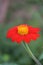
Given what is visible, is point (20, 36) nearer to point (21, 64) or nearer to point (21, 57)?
point (21, 64)

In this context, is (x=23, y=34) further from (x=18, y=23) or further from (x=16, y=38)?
(x=18, y=23)

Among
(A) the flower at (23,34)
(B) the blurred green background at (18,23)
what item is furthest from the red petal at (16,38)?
(B) the blurred green background at (18,23)

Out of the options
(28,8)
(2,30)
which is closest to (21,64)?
(2,30)

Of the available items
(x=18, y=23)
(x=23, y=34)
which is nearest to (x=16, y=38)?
(x=23, y=34)

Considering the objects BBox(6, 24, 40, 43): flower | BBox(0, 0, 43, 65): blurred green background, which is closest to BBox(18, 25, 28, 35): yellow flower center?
BBox(6, 24, 40, 43): flower

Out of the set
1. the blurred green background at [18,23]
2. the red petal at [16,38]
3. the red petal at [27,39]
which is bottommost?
the red petal at [27,39]

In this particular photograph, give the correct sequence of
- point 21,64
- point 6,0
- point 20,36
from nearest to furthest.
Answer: point 20,36 < point 21,64 < point 6,0

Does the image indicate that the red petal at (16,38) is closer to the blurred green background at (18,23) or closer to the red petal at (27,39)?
the red petal at (27,39)

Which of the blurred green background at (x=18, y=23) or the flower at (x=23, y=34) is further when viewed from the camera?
the blurred green background at (x=18, y=23)

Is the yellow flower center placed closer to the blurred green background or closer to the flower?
the flower
